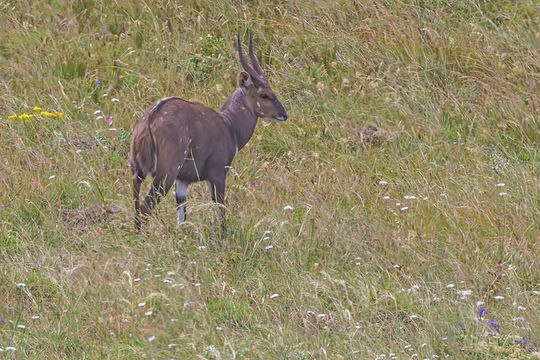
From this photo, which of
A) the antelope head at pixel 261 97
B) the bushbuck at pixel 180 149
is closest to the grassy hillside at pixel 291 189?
the bushbuck at pixel 180 149

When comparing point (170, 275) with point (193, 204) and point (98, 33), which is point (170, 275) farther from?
point (98, 33)

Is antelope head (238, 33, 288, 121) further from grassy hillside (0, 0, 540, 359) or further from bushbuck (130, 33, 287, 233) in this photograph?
grassy hillside (0, 0, 540, 359)

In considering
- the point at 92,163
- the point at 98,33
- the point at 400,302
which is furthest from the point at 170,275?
the point at 98,33

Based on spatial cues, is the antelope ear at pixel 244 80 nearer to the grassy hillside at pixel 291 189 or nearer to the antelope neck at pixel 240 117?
the antelope neck at pixel 240 117

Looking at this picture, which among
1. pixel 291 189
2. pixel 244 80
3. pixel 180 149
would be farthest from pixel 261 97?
pixel 180 149

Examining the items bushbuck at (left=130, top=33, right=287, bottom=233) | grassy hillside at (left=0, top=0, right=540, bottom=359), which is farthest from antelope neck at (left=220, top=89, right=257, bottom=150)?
grassy hillside at (left=0, top=0, right=540, bottom=359)

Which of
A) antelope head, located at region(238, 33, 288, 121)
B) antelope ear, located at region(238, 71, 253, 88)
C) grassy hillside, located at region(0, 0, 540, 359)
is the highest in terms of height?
antelope ear, located at region(238, 71, 253, 88)

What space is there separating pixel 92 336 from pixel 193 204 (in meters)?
1.76

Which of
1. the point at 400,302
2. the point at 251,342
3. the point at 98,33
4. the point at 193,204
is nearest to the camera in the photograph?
the point at 251,342

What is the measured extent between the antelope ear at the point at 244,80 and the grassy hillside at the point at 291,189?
2.69ft

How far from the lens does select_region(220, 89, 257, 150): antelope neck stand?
27.3 feet

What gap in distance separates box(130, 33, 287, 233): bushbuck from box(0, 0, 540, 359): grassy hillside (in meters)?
0.17

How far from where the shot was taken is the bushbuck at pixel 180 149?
751cm

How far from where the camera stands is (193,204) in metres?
7.40
